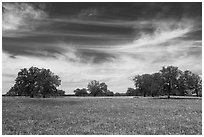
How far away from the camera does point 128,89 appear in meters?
18.3

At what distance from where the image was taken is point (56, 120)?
10398 mm

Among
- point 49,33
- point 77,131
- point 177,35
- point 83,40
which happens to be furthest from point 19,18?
point 177,35

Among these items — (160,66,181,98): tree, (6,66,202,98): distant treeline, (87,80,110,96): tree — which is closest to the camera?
(87,80,110,96): tree

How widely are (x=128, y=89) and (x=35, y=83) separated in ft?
21.4

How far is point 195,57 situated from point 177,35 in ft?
4.09

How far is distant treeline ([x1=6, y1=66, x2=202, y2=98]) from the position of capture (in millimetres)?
15414

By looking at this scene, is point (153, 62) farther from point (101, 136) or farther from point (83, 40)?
point (101, 136)

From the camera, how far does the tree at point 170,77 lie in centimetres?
2374

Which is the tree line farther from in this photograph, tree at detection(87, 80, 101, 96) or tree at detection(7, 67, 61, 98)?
tree at detection(7, 67, 61, 98)

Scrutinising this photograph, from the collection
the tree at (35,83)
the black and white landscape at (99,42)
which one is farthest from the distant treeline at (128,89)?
the black and white landscape at (99,42)

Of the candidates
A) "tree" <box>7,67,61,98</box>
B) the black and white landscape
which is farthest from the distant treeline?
the black and white landscape

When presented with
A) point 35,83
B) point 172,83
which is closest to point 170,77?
point 172,83

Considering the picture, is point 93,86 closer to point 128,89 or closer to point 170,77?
point 128,89

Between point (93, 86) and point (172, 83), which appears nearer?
point (93, 86)
